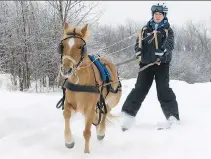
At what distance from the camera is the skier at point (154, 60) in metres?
6.48

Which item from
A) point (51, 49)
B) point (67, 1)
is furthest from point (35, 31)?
point (67, 1)

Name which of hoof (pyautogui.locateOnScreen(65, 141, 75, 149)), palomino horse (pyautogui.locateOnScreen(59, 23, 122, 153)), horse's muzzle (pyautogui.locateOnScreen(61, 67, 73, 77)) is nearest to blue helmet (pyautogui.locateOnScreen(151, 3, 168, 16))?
palomino horse (pyautogui.locateOnScreen(59, 23, 122, 153))

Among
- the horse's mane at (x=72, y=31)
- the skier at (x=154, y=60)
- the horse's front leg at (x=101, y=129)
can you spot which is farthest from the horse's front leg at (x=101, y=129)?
the horse's mane at (x=72, y=31)

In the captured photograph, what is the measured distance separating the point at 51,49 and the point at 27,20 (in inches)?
156

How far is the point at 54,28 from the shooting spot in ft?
79.0

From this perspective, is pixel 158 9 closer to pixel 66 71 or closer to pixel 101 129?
pixel 101 129

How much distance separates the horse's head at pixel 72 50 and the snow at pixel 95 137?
1283mm

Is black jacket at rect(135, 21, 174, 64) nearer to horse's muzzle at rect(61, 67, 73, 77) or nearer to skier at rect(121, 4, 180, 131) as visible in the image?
skier at rect(121, 4, 180, 131)

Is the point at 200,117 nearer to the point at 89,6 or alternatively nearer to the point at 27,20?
the point at 89,6

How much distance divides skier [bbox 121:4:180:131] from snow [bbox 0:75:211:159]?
0.30 meters

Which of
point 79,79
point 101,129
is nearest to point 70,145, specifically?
point 101,129

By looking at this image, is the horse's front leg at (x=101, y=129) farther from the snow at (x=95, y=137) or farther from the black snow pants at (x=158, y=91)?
the black snow pants at (x=158, y=91)

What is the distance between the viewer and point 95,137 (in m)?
6.12

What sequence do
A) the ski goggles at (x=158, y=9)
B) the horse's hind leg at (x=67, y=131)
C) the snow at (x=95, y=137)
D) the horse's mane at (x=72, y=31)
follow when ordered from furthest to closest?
the ski goggles at (x=158, y=9) < the horse's hind leg at (x=67, y=131) < the snow at (x=95, y=137) < the horse's mane at (x=72, y=31)
